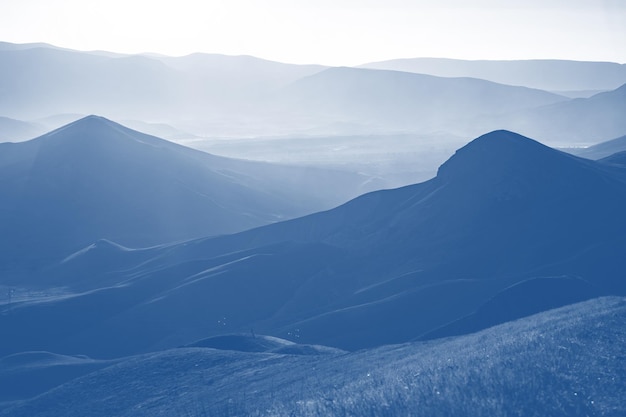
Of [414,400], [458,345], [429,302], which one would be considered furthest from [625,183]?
[414,400]

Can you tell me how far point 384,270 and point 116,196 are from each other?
4392 cm

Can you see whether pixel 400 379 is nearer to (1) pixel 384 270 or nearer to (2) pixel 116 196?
(1) pixel 384 270

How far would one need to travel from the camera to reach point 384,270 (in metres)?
52.3

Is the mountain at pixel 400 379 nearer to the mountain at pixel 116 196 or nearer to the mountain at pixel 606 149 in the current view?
the mountain at pixel 116 196

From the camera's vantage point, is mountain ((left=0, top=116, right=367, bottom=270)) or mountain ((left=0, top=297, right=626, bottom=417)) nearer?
mountain ((left=0, top=297, right=626, bottom=417))

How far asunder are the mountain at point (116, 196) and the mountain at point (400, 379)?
45.1m

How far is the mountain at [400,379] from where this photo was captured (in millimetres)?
16000

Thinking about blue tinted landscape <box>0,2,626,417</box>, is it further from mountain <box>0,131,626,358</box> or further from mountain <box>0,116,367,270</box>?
mountain <box>0,116,367,270</box>

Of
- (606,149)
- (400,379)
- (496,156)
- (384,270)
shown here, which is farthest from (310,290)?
(606,149)

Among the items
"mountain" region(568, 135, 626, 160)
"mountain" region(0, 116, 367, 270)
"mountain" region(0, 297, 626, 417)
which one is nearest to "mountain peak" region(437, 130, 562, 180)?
"mountain" region(0, 116, 367, 270)

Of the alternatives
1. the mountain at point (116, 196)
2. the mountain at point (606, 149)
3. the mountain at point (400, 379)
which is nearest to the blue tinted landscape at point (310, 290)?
the mountain at point (400, 379)

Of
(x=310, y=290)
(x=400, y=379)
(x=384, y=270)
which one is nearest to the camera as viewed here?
(x=400, y=379)

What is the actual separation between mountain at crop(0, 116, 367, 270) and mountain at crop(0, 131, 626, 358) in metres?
15.6

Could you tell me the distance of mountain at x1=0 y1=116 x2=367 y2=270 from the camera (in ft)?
262
